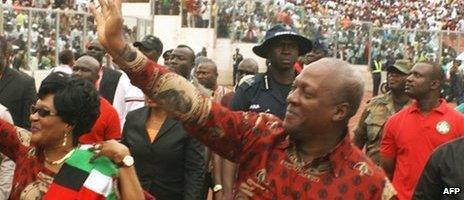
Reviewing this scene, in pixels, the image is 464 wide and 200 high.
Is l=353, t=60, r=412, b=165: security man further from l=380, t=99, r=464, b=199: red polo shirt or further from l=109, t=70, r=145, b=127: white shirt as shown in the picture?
l=109, t=70, r=145, b=127: white shirt

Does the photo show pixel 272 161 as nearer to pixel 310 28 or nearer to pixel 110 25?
pixel 110 25

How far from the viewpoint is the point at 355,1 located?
4741 cm

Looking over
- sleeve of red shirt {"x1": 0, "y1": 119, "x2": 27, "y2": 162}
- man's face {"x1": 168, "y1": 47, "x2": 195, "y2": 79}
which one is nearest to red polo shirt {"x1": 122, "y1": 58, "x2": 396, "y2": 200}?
sleeve of red shirt {"x1": 0, "y1": 119, "x2": 27, "y2": 162}

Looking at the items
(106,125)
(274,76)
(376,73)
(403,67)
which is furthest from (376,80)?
(106,125)

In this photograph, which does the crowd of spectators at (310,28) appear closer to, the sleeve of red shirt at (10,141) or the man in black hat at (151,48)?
the man in black hat at (151,48)

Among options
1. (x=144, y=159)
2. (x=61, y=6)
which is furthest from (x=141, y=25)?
(x=144, y=159)

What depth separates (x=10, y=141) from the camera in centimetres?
465

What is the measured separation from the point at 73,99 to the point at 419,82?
3.78 m

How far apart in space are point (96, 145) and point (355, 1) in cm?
4389

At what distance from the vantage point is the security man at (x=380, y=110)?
8258mm

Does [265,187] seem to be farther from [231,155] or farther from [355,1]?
[355,1]

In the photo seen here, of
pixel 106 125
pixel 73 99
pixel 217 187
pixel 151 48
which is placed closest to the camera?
pixel 73 99

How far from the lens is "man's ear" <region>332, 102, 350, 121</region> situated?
3.76 m

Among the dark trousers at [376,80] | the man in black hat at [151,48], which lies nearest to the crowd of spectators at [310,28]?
the dark trousers at [376,80]
